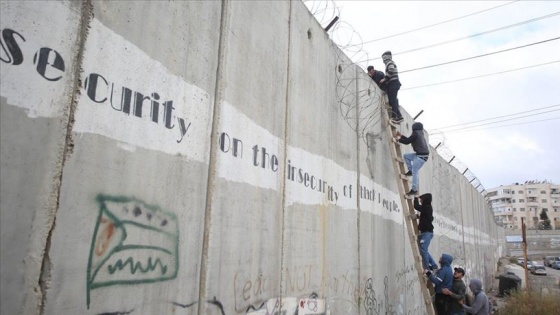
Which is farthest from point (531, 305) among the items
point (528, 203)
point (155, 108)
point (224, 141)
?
point (528, 203)

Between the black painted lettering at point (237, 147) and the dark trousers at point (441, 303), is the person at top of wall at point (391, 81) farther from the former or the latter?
the black painted lettering at point (237, 147)

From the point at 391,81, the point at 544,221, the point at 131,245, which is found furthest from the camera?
the point at 544,221

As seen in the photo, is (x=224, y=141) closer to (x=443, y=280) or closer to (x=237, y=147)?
(x=237, y=147)

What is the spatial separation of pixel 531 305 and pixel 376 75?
7037 millimetres

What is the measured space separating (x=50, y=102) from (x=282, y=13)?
2.61m

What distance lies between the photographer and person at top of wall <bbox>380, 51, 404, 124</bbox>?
6500mm

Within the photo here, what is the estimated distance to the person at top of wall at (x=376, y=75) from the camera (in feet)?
21.4

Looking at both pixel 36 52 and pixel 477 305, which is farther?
pixel 477 305

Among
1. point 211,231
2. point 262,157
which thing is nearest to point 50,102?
point 211,231

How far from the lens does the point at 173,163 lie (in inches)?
96.7

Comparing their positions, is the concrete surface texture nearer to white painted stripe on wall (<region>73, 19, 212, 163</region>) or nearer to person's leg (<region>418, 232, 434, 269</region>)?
white painted stripe on wall (<region>73, 19, 212, 163</region>)

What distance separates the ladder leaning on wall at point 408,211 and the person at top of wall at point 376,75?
30 centimetres

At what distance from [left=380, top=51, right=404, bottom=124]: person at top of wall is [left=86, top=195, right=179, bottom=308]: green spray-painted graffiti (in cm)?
494

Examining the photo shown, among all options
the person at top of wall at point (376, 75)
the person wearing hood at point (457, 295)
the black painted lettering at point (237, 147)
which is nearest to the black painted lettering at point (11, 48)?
the black painted lettering at point (237, 147)
